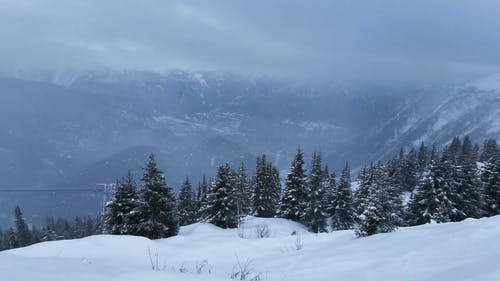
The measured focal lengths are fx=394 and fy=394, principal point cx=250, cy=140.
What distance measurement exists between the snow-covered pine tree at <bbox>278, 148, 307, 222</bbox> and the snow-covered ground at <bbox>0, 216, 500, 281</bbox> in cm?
2967

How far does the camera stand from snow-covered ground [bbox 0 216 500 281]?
5.61 m

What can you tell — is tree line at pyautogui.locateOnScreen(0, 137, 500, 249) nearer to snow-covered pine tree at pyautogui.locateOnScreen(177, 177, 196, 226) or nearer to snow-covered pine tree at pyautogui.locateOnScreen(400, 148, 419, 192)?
snow-covered pine tree at pyautogui.locateOnScreen(177, 177, 196, 226)

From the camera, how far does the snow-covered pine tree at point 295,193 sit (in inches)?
1688

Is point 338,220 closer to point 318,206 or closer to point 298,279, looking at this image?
point 318,206

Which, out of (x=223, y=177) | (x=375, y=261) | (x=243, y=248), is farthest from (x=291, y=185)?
(x=375, y=261)

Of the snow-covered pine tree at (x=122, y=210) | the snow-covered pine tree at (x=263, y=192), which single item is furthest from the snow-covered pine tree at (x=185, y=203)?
the snow-covered pine tree at (x=122, y=210)

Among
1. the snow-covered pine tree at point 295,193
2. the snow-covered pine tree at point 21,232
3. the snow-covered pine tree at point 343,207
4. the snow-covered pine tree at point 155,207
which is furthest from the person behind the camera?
the snow-covered pine tree at point 21,232

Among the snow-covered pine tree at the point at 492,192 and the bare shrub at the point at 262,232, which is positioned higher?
the snow-covered pine tree at the point at 492,192

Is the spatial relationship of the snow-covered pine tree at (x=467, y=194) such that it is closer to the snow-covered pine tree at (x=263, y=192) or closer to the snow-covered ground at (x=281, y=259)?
the snow-covered pine tree at (x=263, y=192)

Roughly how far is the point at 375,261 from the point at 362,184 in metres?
45.5

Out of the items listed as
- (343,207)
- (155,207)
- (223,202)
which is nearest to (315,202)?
(343,207)

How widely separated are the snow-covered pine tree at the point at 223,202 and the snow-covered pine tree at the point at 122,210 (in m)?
7.23

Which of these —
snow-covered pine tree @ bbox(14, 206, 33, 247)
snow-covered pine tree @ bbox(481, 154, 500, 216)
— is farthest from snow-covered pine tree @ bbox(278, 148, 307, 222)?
snow-covered pine tree @ bbox(14, 206, 33, 247)

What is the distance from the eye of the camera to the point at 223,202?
118 feet
